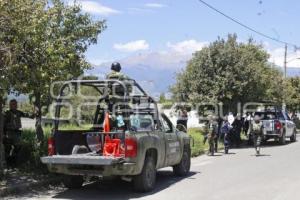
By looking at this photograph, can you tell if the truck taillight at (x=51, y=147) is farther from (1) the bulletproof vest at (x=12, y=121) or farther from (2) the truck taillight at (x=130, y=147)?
(1) the bulletproof vest at (x=12, y=121)

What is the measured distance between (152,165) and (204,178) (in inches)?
88.9

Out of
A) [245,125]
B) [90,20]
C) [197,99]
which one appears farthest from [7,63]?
[245,125]

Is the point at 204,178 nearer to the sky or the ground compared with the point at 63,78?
nearer to the ground

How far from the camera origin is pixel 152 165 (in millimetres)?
11664

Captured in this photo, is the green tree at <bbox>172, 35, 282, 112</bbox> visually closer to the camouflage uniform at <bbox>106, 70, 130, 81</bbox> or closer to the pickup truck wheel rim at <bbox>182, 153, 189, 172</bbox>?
the pickup truck wheel rim at <bbox>182, 153, 189, 172</bbox>

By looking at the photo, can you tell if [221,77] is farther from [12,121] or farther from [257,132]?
[12,121]

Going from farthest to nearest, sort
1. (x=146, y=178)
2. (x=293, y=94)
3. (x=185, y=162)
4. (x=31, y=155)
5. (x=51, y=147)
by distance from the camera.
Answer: (x=293, y=94) < (x=185, y=162) < (x=31, y=155) < (x=146, y=178) < (x=51, y=147)

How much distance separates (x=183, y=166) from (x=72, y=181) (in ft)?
10.7

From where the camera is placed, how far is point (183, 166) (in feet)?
45.8

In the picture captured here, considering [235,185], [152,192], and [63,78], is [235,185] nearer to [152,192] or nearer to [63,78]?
[152,192]

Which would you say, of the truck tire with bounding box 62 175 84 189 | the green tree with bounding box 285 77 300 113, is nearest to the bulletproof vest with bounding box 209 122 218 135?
the truck tire with bounding box 62 175 84 189

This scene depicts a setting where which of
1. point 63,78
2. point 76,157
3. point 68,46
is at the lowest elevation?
point 76,157

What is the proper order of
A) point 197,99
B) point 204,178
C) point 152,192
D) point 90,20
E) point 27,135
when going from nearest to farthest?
1. point 152,192
2. point 204,178
3. point 90,20
4. point 27,135
5. point 197,99

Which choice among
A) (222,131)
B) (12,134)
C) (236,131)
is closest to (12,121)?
(12,134)
